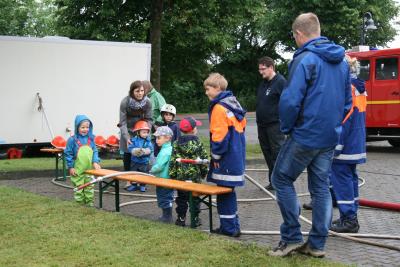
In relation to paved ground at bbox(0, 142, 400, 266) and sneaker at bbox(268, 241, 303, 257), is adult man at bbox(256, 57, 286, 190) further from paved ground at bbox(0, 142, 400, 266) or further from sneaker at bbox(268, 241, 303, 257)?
sneaker at bbox(268, 241, 303, 257)

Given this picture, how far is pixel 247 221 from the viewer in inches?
291

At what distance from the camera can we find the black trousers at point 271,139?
939cm

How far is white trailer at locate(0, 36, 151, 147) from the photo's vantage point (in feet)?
49.8

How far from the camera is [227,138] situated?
6.18 meters

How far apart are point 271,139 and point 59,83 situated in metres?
8.15

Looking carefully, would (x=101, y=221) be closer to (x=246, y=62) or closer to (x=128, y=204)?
(x=128, y=204)

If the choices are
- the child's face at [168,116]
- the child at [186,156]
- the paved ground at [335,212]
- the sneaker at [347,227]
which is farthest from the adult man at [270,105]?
the sneaker at [347,227]

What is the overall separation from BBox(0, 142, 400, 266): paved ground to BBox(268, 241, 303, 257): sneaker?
390 mm

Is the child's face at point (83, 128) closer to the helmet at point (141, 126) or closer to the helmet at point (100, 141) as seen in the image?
the helmet at point (141, 126)

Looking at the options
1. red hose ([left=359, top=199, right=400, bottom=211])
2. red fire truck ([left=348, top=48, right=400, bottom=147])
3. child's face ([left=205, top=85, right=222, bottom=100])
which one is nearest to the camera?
child's face ([left=205, top=85, right=222, bottom=100])

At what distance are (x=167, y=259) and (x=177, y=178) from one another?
209 cm

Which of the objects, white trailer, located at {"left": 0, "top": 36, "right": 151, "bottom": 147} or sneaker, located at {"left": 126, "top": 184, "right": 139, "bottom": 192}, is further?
white trailer, located at {"left": 0, "top": 36, "right": 151, "bottom": 147}

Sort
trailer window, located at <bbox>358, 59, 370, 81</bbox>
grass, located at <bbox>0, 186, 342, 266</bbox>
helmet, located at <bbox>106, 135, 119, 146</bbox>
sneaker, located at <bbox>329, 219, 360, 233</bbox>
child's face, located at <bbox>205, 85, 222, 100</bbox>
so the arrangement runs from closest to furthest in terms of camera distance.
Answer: grass, located at <bbox>0, 186, 342, 266</bbox> → child's face, located at <bbox>205, 85, 222, 100</bbox> → sneaker, located at <bbox>329, 219, 360, 233</bbox> → helmet, located at <bbox>106, 135, 119, 146</bbox> → trailer window, located at <bbox>358, 59, 370, 81</bbox>

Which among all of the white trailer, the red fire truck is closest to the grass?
the white trailer
